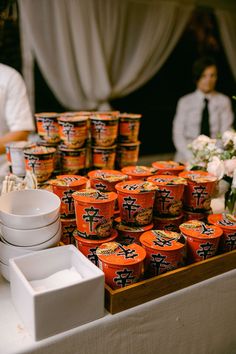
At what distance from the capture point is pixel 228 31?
15.7 feet

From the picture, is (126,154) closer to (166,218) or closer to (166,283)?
(166,218)

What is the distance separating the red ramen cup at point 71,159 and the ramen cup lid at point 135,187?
0.40m

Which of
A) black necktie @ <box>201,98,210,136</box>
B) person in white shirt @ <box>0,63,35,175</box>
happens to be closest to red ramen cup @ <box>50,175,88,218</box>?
person in white shirt @ <box>0,63,35,175</box>

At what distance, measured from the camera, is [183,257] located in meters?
1.19

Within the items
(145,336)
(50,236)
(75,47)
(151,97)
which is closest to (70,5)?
(75,47)

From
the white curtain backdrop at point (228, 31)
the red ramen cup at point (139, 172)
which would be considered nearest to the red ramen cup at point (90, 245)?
the red ramen cup at point (139, 172)

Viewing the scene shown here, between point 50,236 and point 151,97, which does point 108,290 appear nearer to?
point 50,236

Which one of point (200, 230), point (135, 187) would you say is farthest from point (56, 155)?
point (200, 230)

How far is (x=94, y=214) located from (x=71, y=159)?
22.4 inches

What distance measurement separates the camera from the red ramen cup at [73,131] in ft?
5.32

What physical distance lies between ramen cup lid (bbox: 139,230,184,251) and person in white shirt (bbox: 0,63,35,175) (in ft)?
4.76

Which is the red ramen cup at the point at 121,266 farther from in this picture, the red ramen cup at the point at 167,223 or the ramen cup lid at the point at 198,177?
the ramen cup lid at the point at 198,177

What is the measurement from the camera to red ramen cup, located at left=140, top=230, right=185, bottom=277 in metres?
1.10

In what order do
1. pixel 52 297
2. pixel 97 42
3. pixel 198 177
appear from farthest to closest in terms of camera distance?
1. pixel 97 42
2. pixel 198 177
3. pixel 52 297
